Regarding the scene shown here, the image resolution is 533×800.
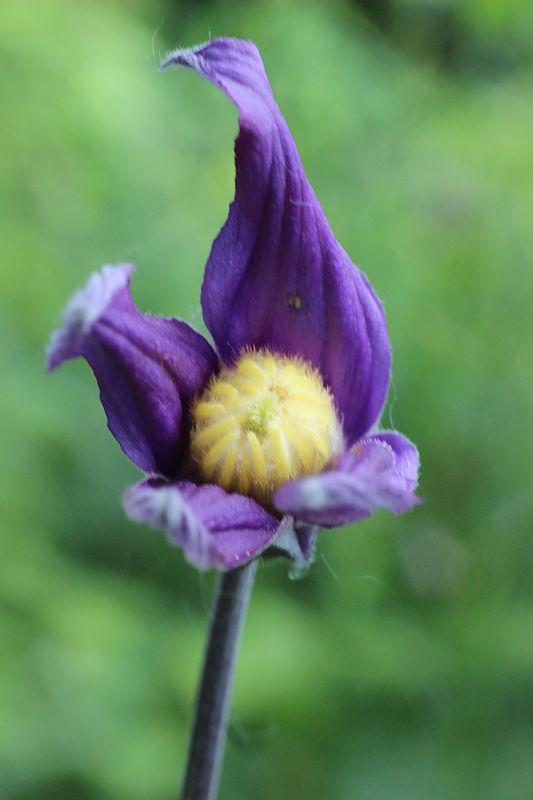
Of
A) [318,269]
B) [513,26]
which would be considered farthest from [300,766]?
[513,26]

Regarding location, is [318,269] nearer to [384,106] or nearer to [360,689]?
[360,689]

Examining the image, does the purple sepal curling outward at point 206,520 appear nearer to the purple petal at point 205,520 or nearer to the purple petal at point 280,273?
the purple petal at point 205,520

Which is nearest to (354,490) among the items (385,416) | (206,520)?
(206,520)

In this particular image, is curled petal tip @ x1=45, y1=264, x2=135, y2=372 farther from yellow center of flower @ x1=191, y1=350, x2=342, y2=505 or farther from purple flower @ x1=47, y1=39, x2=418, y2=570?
yellow center of flower @ x1=191, y1=350, x2=342, y2=505

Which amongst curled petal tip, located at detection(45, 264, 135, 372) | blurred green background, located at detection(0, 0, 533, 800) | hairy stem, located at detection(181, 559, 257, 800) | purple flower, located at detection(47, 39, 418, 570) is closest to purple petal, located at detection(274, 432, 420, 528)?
purple flower, located at detection(47, 39, 418, 570)

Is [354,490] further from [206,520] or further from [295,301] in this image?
[295,301]

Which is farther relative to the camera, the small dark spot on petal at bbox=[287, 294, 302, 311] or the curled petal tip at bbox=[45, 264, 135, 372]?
the small dark spot on petal at bbox=[287, 294, 302, 311]

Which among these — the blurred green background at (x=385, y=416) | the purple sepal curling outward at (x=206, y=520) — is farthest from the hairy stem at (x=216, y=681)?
the blurred green background at (x=385, y=416)
